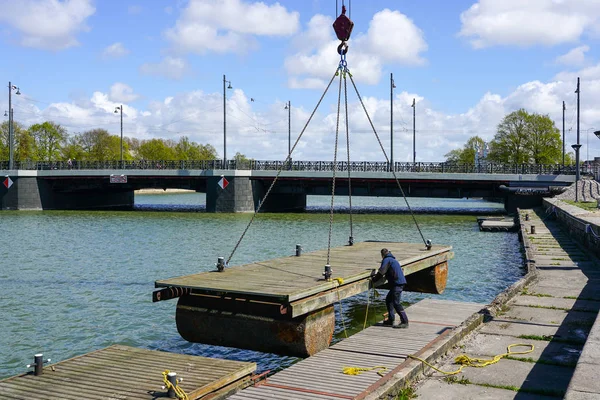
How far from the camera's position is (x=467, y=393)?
885 cm

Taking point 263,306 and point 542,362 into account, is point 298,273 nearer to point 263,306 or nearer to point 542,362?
point 263,306

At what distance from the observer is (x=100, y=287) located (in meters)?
22.3

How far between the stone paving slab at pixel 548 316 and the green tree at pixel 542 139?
258 feet

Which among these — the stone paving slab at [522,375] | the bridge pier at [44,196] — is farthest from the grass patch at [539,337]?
the bridge pier at [44,196]

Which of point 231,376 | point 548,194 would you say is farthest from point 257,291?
point 548,194

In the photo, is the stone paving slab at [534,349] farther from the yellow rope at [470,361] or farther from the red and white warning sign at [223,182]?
the red and white warning sign at [223,182]

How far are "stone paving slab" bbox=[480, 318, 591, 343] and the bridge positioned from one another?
149 ft

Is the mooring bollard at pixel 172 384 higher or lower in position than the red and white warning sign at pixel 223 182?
lower

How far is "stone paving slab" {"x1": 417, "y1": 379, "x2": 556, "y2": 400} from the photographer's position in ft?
28.5

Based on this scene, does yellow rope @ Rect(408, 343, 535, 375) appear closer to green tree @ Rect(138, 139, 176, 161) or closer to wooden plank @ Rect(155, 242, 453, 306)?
wooden plank @ Rect(155, 242, 453, 306)

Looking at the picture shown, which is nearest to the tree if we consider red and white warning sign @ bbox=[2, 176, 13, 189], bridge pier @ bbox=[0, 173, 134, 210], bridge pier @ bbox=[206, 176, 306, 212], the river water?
the river water

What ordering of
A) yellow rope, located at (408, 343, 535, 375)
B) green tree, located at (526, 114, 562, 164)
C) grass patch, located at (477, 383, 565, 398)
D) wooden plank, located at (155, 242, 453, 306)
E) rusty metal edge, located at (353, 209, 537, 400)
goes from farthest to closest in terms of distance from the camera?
green tree, located at (526, 114, 562, 164) < wooden plank, located at (155, 242, 453, 306) < yellow rope, located at (408, 343, 535, 375) < grass patch, located at (477, 383, 565, 398) < rusty metal edge, located at (353, 209, 537, 400)

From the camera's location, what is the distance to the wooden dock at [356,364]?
882cm

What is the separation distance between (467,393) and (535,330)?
4.16m
